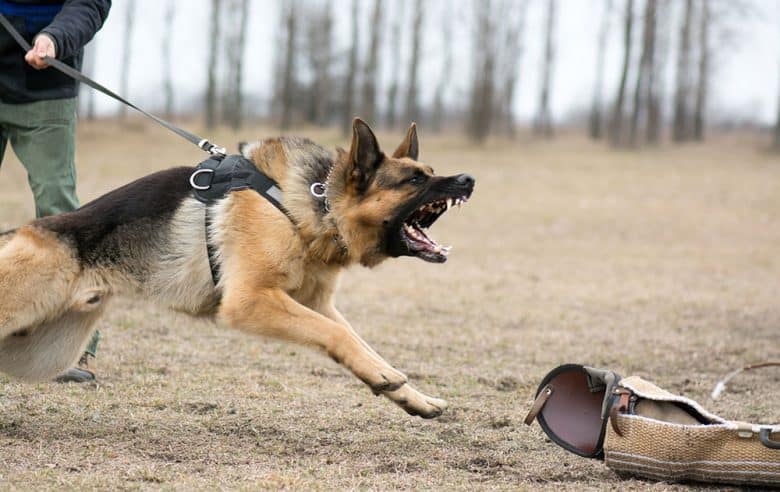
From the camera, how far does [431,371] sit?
5.86 m

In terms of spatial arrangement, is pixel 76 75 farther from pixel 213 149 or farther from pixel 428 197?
pixel 428 197

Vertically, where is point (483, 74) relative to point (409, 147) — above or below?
below

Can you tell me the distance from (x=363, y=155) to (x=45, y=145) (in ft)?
6.60

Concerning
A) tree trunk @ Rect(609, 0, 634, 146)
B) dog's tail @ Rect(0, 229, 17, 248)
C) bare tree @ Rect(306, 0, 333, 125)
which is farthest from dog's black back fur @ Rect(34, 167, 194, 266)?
bare tree @ Rect(306, 0, 333, 125)

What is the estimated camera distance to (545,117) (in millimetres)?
41031

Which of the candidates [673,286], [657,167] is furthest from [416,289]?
[657,167]

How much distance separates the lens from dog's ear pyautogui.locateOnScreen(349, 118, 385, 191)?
400cm

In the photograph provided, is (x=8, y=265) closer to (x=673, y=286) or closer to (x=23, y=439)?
(x=23, y=439)

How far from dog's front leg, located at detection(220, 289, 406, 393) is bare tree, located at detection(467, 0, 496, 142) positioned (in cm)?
2950

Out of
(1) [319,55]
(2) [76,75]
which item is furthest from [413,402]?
(1) [319,55]

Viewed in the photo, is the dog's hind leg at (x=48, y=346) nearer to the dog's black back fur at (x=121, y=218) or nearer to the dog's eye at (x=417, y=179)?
the dog's black back fur at (x=121, y=218)

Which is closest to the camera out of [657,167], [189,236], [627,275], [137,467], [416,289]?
[137,467]

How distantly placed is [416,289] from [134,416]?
17.7ft

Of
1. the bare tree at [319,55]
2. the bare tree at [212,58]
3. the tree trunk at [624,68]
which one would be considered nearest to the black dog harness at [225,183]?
the tree trunk at [624,68]
